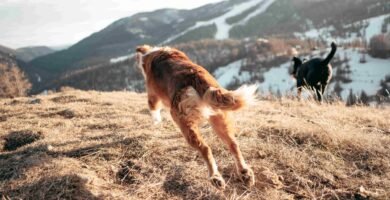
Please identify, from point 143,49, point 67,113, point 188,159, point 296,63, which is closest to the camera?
point 188,159

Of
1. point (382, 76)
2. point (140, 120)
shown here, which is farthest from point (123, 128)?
point (382, 76)

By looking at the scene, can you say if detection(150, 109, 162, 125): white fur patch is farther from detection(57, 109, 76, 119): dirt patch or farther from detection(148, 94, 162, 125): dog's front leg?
detection(57, 109, 76, 119): dirt patch

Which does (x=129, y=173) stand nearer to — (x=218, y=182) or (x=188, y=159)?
(x=188, y=159)

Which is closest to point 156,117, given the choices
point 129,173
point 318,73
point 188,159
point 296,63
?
point 188,159

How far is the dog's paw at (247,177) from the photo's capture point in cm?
463

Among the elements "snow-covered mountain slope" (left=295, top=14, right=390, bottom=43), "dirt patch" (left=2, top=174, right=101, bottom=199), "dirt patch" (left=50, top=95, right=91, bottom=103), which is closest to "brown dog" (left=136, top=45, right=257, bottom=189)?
"dirt patch" (left=2, top=174, right=101, bottom=199)

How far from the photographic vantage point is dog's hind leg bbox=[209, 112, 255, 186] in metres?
4.64

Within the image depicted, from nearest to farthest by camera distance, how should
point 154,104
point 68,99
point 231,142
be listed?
point 231,142
point 154,104
point 68,99

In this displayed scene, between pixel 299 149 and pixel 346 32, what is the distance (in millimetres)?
161984

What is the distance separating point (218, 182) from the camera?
14.8 feet

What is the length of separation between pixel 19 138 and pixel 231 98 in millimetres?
3653

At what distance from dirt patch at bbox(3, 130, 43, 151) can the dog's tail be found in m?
3.16

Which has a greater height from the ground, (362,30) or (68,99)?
(68,99)

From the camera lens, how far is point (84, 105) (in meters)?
8.49
